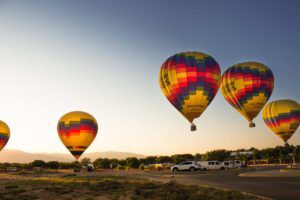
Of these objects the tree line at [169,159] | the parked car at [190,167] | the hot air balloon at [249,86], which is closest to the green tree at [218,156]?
the tree line at [169,159]

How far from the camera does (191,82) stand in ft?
109

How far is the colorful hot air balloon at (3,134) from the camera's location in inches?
2769

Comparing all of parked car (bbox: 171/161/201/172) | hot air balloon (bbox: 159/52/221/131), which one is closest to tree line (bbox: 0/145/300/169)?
parked car (bbox: 171/161/201/172)

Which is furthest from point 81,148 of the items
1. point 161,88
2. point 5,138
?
point 5,138

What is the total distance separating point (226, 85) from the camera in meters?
38.7

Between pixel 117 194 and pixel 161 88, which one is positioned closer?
pixel 117 194

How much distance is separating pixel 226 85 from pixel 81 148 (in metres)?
24.0

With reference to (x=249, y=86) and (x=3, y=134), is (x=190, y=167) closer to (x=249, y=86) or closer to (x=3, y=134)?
(x=249, y=86)

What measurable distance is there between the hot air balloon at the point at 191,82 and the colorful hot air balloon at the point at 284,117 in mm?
13007

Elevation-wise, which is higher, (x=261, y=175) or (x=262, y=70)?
(x=262, y=70)

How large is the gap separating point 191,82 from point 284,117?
653 inches

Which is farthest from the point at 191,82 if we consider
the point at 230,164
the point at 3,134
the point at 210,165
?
the point at 3,134

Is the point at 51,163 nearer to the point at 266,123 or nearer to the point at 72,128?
the point at 72,128

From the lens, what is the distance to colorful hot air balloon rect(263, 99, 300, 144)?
41.7m
